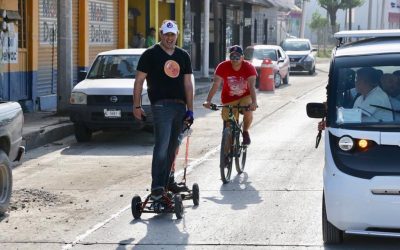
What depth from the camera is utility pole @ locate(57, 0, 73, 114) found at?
17.9 m

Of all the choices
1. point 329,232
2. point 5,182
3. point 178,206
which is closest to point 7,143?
point 5,182

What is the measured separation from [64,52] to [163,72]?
9.36 metres

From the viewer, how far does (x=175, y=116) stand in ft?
29.6

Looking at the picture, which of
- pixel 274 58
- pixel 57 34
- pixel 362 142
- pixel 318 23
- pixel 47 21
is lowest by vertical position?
pixel 274 58

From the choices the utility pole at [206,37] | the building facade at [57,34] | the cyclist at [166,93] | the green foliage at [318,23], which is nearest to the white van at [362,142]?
the cyclist at [166,93]

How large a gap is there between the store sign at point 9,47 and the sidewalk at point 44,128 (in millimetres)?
1262

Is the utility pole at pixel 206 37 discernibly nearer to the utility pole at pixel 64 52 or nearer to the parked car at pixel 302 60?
the parked car at pixel 302 60

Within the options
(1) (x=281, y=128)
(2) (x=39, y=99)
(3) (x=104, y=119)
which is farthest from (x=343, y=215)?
(2) (x=39, y=99)

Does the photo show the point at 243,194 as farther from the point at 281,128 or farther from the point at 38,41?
the point at 38,41

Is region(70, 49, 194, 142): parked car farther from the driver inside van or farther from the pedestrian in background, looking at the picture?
the pedestrian in background

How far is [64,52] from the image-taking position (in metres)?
18.0

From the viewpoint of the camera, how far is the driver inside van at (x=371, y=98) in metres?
7.40

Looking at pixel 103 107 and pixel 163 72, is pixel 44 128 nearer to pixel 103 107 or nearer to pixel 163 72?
pixel 103 107

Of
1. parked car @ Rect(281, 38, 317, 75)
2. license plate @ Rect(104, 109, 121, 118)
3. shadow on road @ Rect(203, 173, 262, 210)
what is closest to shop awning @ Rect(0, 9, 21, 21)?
license plate @ Rect(104, 109, 121, 118)
